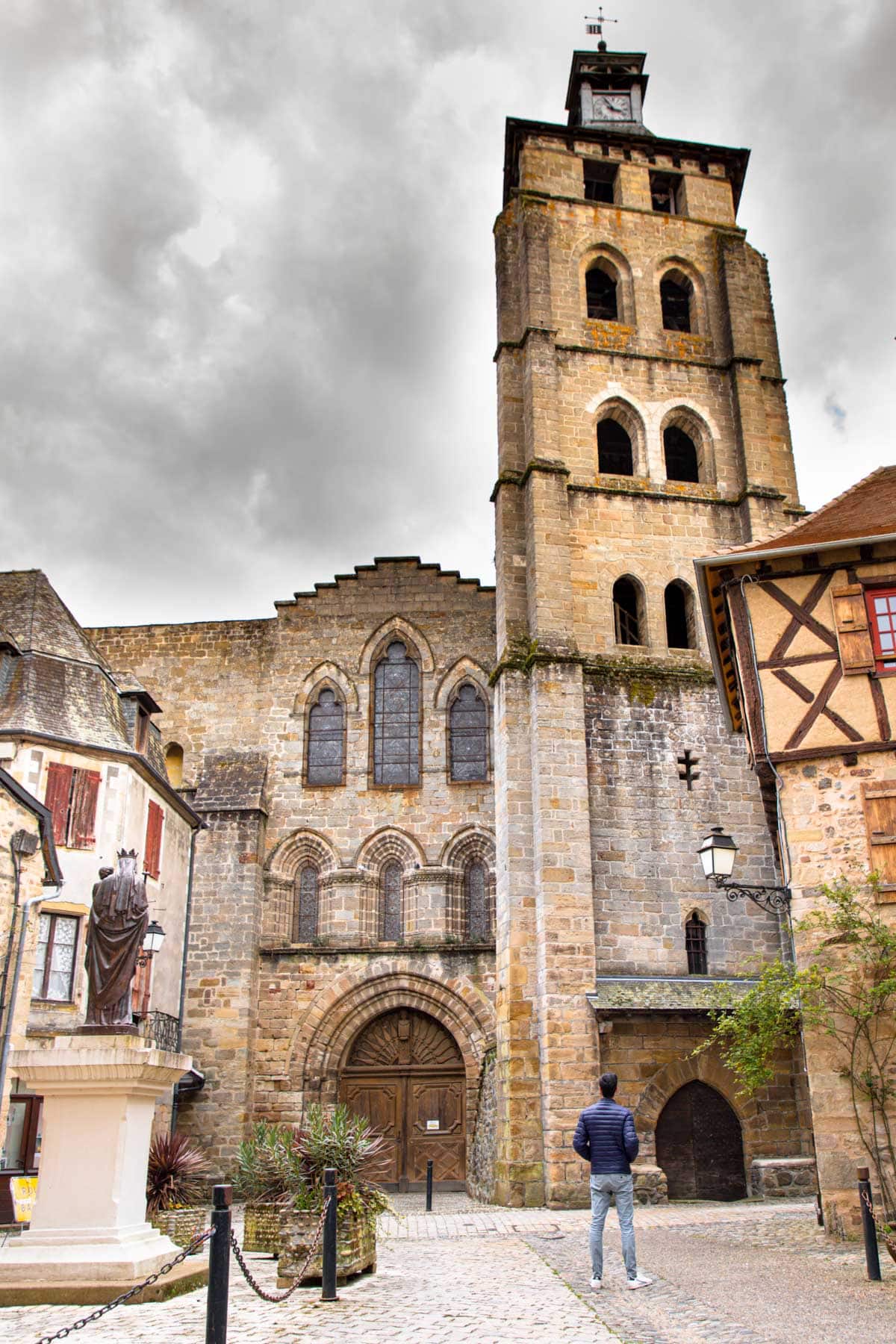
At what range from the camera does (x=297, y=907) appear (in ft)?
69.8

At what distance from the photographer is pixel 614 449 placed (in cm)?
2209

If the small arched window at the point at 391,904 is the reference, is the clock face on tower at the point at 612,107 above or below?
above

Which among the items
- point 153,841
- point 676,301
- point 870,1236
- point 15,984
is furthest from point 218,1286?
point 676,301

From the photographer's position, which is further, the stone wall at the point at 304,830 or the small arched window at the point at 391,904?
the small arched window at the point at 391,904

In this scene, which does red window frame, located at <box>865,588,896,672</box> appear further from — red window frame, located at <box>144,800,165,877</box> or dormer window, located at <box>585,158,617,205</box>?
dormer window, located at <box>585,158,617,205</box>

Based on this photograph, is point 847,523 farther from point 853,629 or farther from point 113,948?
point 113,948

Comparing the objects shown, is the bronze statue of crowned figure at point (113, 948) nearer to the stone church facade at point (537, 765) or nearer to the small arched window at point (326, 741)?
the stone church facade at point (537, 765)

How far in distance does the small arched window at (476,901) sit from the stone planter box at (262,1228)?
11032mm

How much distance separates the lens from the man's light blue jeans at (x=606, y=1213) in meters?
7.80

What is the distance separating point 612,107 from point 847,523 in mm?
19167

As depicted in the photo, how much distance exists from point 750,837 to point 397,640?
870 cm

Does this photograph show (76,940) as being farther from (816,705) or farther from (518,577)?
(816,705)

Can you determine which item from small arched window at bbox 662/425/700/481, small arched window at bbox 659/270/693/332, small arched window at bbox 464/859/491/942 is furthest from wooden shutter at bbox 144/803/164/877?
small arched window at bbox 659/270/693/332

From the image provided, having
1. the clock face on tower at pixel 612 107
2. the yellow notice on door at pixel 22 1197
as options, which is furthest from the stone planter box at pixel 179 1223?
the clock face on tower at pixel 612 107
